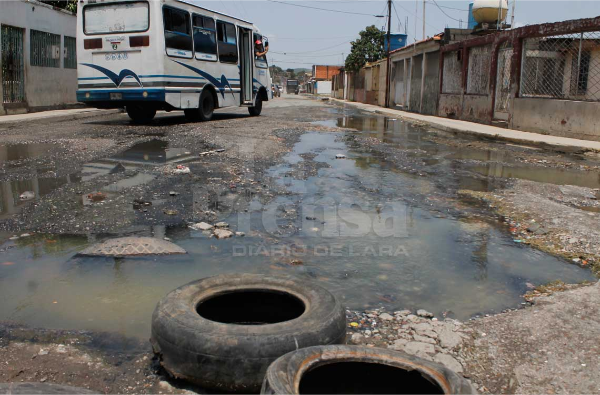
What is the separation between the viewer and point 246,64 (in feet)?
55.6

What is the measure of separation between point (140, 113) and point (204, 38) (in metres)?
2.71

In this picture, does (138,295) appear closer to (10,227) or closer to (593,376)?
(10,227)

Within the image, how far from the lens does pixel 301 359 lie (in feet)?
5.99

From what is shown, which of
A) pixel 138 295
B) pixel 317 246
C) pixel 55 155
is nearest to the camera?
pixel 138 295

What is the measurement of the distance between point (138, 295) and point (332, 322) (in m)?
1.39

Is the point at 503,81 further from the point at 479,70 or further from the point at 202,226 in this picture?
the point at 202,226

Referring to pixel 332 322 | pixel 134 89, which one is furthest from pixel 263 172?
pixel 134 89

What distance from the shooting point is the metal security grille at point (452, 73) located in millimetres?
20234

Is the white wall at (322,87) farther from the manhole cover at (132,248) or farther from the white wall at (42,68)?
the manhole cover at (132,248)

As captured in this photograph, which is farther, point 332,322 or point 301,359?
point 332,322

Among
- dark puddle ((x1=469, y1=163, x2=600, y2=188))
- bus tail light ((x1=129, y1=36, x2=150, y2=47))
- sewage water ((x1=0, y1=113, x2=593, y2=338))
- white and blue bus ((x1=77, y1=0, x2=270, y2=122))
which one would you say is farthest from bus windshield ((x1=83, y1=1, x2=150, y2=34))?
sewage water ((x1=0, y1=113, x2=593, y2=338))

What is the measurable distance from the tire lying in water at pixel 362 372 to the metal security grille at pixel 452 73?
63.4 ft

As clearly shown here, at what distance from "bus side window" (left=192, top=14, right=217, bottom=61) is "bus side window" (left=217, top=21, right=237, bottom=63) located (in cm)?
30

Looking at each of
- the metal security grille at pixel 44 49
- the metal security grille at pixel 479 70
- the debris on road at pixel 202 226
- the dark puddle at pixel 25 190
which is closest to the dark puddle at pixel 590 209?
the debris on road at pixel 202 226
